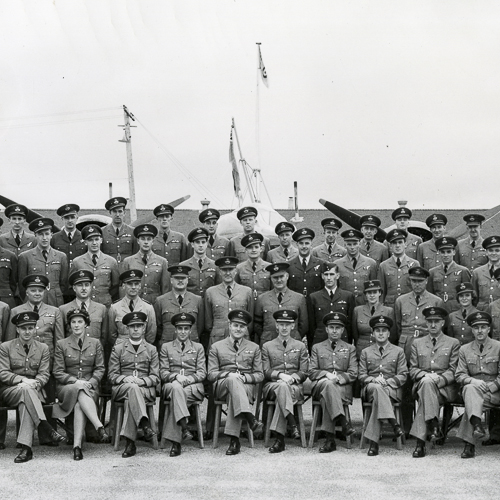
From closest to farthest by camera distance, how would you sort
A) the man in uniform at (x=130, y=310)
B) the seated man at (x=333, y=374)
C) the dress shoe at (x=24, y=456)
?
1. the dress shoe at (x=24, y=456)
2. the seated man at (x=333, y=374)
3. the man in uniform at (x=130, y=310)

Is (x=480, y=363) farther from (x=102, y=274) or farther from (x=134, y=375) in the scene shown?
(x=102, y=274)

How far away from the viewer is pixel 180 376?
773 centimetres

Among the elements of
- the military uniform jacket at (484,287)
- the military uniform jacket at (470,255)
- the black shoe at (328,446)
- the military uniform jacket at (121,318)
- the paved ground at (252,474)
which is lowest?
the paved ground at (252,474)

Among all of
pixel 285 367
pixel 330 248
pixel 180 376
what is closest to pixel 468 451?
pixel 285 367

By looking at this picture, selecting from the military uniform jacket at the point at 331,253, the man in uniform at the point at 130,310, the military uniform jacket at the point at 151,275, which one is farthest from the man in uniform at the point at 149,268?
the military uniform jacket at the point at 331,253

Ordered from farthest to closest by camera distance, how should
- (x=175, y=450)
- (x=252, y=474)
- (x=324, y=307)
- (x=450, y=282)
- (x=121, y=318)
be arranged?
(x=450, y=282), (x=324, y=307), (x=121, y=318), (x=175, y=450), (x=252, y=474)

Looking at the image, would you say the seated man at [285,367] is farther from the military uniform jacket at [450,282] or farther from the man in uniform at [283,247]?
the military uniform jacket at [450,282]

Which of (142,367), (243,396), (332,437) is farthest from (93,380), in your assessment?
(332,437)

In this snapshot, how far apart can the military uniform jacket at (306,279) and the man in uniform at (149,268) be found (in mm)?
1377

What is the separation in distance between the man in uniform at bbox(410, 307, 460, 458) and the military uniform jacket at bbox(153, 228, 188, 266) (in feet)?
10.1

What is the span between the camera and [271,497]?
586cm

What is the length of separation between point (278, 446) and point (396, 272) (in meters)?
2.56

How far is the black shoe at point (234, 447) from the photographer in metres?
7.26

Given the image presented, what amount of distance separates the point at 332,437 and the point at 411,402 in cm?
100
